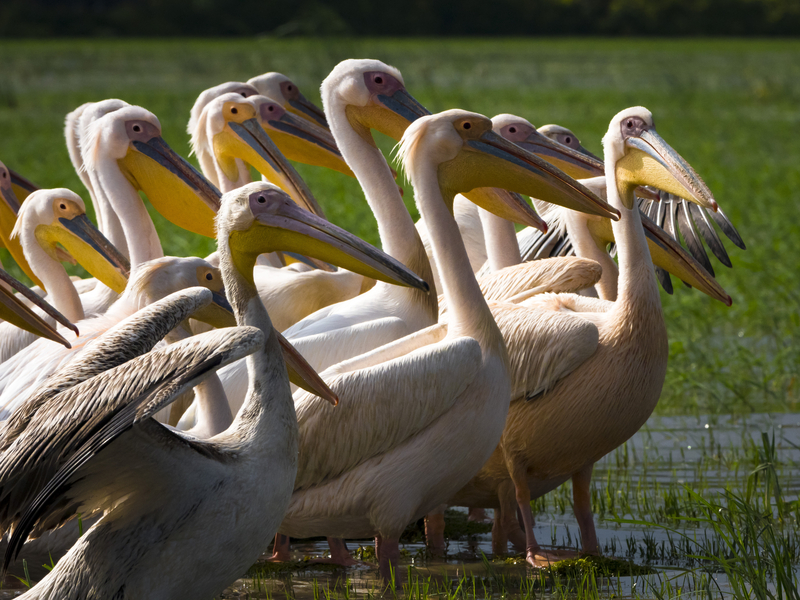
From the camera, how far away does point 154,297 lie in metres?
3.82

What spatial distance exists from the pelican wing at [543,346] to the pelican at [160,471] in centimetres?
87

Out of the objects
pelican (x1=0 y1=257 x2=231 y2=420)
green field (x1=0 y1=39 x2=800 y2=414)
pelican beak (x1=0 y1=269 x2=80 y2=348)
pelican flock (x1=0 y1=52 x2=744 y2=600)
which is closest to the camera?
pelican flock (x1=0 y1=52 x2=744 y2=600)

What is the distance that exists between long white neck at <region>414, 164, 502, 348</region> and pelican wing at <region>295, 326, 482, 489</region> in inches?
4.6

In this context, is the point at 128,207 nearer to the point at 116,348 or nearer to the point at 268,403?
the point at 116,348

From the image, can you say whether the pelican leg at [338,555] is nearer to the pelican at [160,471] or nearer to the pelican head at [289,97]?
the pelican at [160,471]

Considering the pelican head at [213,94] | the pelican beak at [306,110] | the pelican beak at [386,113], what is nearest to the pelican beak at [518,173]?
the pelican beak at [386,113]

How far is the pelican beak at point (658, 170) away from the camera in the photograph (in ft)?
12.8

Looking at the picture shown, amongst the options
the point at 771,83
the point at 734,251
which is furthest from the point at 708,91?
the point at 734,251

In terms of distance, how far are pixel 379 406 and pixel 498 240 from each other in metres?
1.67

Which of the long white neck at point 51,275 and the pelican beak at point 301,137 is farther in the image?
the pelican beak at point 301,137

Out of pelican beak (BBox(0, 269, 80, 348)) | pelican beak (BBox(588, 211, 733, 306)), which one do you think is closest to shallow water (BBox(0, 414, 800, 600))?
A: pelican beak (BBox(588, 211, 733, 306))

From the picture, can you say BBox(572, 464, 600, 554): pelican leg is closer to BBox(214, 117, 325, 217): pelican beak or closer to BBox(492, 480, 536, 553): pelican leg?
BBox(492, 480, 536, 553): pelican leg

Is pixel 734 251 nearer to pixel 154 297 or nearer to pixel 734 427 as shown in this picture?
pixel 734 427

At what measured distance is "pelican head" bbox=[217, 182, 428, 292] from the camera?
3176mm
